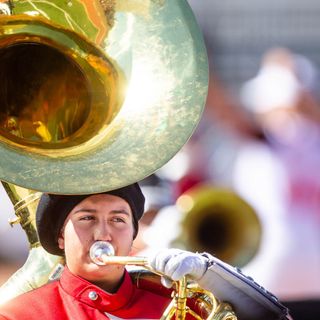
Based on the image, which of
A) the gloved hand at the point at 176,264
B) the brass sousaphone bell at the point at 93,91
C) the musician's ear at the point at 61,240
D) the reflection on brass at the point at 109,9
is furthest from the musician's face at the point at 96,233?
the reflection on brass at the point at 109,9

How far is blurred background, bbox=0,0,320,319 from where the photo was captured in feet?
24.6

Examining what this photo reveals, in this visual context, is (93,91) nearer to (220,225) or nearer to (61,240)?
(61,240)

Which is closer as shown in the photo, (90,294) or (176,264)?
(176,264)

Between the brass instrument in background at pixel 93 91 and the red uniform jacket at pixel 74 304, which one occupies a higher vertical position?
the brass instrument in background at pixel 93 91

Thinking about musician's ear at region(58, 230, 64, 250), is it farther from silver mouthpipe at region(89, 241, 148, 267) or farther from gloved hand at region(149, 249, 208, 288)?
gloved hand at region(149, 249, 208, 288)

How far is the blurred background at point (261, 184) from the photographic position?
7512mm

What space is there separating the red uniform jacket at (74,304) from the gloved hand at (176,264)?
12.5 inches

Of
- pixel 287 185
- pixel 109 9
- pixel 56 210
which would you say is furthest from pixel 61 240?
pixel 287 185

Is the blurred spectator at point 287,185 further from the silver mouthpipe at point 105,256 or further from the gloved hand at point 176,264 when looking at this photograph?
the gloved hand at point 176,264

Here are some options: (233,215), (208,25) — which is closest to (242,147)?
(233,215)

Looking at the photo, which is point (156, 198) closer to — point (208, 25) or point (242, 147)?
point (242, 147)

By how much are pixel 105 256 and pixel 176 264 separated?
0.28m

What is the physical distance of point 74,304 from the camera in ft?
14.4

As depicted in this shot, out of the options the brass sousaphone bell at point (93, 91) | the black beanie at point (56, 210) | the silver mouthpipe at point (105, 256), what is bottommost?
the silver mouthpipe at point (105, 256)
